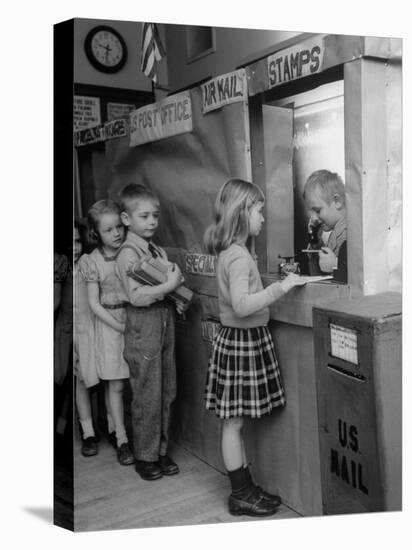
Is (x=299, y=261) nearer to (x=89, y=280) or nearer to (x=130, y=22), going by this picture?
(x=89, y=280)

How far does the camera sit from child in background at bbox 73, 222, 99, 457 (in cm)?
312

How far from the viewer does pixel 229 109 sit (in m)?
3.19

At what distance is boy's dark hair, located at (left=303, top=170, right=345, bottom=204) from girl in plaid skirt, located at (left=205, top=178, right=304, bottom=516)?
0.21 meters

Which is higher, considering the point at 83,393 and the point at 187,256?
the point at 187,256

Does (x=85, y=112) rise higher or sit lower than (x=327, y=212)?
higher

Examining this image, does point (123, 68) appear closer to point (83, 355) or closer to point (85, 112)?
point (85, 112)

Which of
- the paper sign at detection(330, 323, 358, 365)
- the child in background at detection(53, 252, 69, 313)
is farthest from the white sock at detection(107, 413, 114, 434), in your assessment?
the paper sign at detection(330, 323, 358, 365)

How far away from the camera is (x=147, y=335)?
3.25 m

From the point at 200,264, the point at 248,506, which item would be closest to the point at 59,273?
the point at 200,264

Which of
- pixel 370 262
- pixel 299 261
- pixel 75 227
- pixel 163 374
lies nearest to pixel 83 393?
pixel 163 374

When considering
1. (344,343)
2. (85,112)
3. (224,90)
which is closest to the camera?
(344,343)

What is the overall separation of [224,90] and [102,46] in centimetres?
52

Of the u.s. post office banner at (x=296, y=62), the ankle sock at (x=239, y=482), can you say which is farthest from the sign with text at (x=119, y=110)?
the ankle sock at (x=239, y=482)

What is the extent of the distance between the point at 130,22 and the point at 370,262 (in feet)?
4.39
